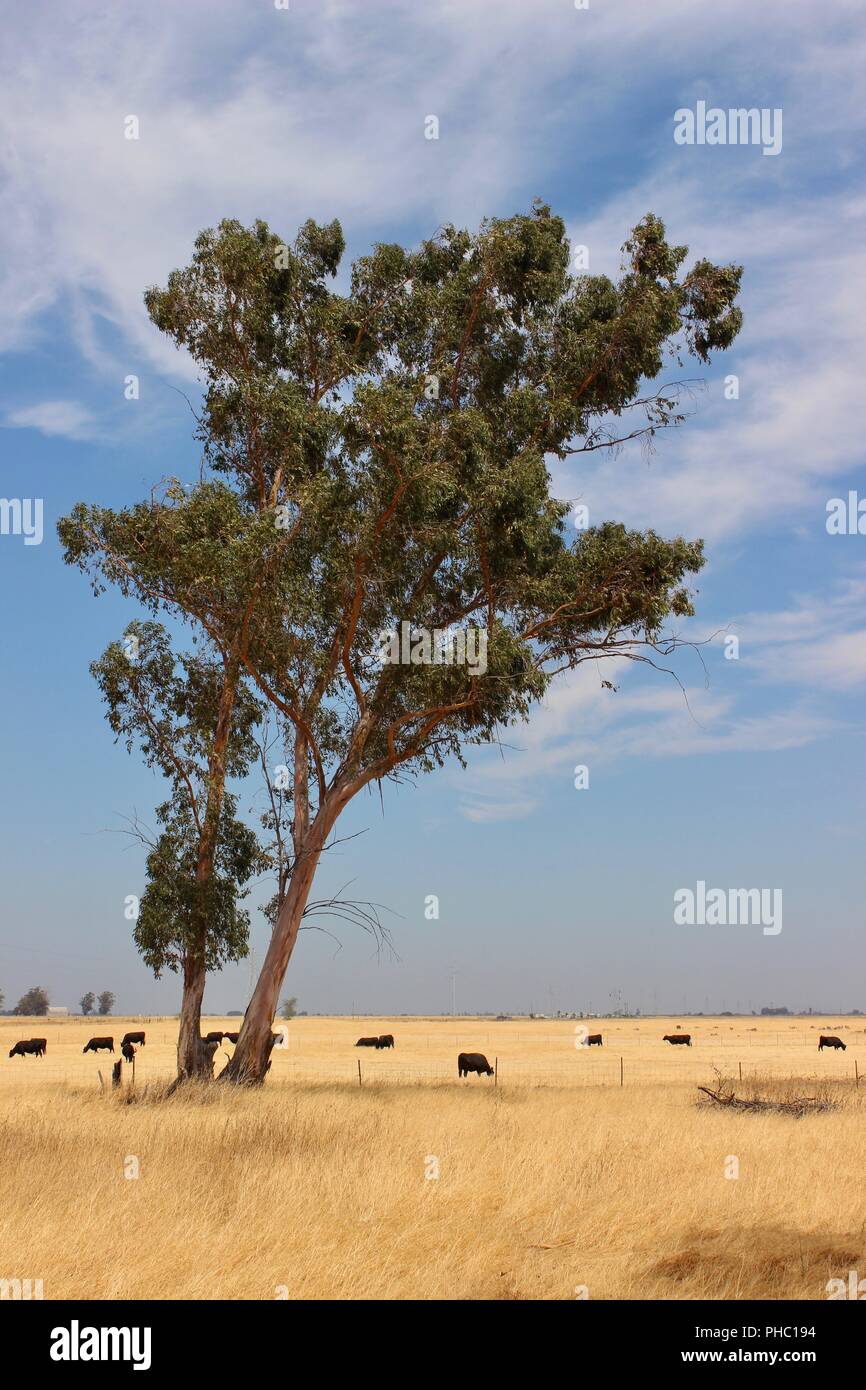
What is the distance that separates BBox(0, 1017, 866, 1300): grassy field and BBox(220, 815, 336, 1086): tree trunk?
2.76 metres

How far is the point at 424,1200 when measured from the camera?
40.9 feet

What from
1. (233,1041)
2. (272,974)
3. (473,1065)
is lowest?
(233,1041)

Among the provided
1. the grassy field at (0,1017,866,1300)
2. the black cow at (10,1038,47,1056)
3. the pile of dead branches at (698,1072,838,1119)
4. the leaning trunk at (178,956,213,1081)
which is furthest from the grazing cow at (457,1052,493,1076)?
the black cow at (10,1038,47,1056)

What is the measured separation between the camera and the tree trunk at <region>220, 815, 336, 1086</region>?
2531 cm

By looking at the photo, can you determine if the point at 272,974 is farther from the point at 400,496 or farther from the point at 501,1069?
the point at 501,1069

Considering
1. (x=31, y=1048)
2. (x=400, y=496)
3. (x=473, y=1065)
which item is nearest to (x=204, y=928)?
(x=400, y=496)

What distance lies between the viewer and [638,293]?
26922 mm

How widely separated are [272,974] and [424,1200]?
1348 cm

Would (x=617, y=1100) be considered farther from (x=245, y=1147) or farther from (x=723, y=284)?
(x=723, y=284)

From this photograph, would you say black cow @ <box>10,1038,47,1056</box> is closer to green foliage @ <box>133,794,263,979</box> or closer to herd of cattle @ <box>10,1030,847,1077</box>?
herd of cattle @ <box>10,1030,847,1077</box>

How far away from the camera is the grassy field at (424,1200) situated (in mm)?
9414

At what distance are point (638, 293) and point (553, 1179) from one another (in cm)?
2113

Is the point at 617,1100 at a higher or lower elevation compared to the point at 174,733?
lower
